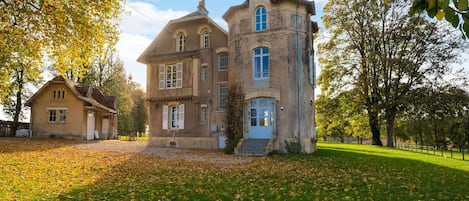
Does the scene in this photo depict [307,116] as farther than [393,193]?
Yes

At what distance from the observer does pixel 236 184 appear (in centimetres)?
901

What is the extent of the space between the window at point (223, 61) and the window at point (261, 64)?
3.53 m

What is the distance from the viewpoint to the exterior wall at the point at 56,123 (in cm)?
2995

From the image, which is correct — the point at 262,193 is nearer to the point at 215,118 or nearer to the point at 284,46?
the point at 284,46

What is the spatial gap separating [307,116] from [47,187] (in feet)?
51.6

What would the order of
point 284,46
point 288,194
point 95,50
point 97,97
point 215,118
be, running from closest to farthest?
1. point 288,194
2. point 95,50
3. point 284,46
4. point 215,118
5. point 97,97

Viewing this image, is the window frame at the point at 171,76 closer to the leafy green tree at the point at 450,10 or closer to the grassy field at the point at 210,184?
the grassy field at the point at 210,184

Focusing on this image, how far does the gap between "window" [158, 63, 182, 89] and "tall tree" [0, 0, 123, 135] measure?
1192cm

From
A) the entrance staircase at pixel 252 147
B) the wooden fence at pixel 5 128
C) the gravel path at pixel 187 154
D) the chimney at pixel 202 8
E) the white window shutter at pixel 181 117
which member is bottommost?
the gravel path at pixel 187 154

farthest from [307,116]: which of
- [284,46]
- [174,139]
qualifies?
[174,139]

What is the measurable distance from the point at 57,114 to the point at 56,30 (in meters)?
21.0

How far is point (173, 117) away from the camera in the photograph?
25.6 m

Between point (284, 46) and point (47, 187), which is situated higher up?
point (284, 46)

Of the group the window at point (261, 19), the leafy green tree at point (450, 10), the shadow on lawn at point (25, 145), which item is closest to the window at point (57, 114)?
the shadow on lawn at point (25, 145)
